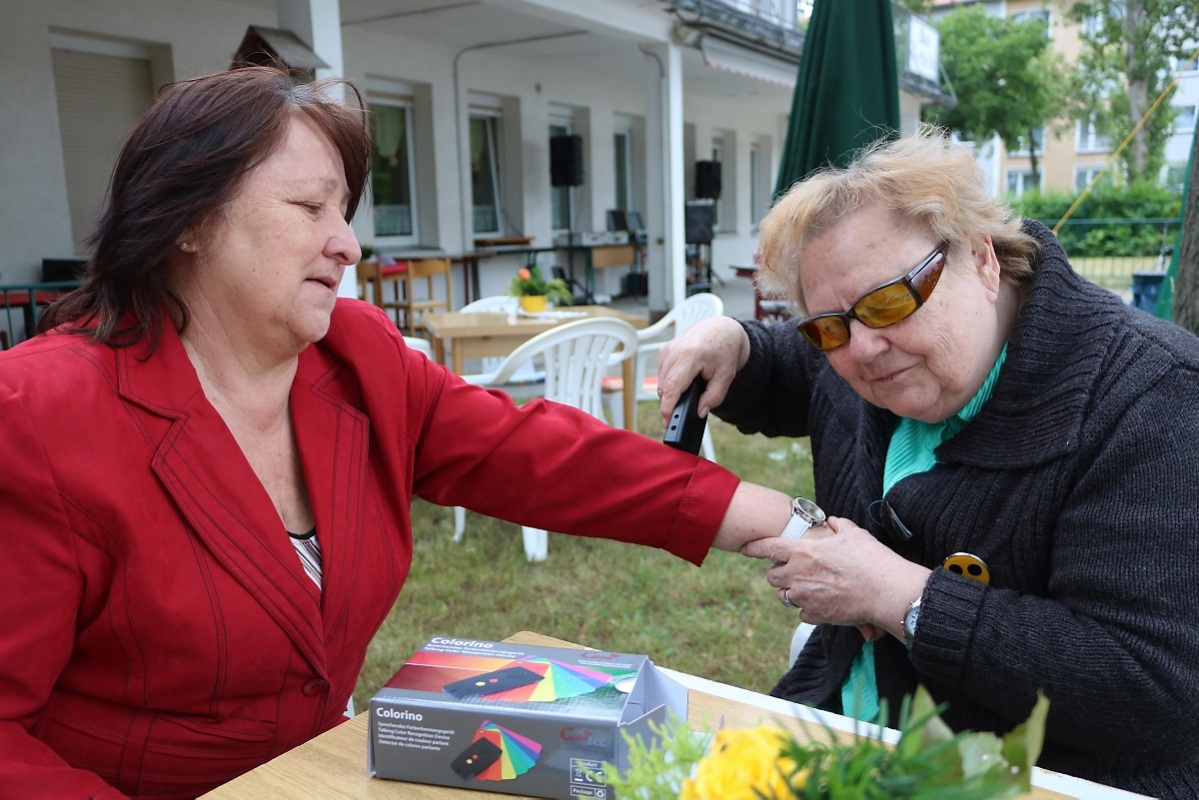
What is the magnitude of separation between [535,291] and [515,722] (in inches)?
217

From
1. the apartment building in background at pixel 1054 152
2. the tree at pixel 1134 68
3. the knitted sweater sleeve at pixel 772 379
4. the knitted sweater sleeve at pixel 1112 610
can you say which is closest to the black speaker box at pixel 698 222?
the tree at pixel 1134 68

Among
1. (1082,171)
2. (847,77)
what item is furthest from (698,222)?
(1082,171)

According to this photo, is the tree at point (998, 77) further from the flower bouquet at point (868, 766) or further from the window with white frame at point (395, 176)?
the flower bouquet at point (868, 766)

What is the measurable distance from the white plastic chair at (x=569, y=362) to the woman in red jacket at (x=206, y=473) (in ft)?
9.95

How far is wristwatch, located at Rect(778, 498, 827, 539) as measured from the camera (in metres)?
1.78

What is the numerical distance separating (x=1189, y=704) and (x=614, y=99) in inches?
687

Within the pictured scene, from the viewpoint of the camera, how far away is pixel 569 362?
16.7 ft

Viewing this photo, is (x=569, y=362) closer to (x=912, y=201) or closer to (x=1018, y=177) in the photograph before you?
(x=912, y=201)

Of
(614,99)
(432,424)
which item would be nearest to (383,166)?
(614,99)

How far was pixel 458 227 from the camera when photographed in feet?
47.3

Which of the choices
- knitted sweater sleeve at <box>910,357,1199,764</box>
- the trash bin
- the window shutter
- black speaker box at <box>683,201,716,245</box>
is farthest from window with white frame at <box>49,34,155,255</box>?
the trash bin

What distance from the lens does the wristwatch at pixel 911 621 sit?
4.91 ft

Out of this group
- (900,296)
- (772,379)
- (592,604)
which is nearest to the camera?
(900,296)

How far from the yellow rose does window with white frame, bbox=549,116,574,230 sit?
54.0 feet
